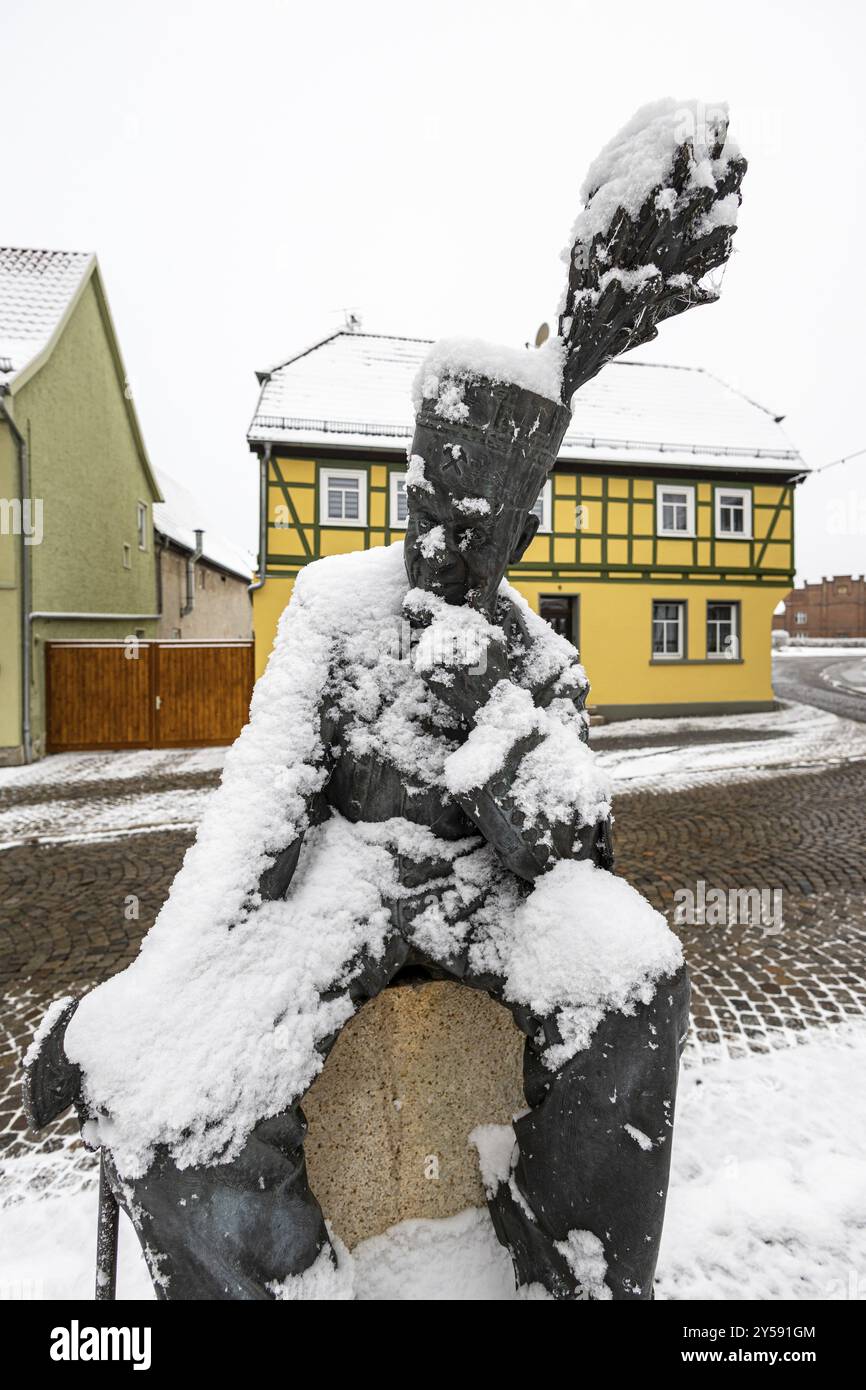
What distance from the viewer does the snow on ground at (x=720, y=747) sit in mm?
8945

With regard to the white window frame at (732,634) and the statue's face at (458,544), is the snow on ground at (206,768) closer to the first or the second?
the white window frame at (732,634)

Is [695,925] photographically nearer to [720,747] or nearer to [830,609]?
[720,747]

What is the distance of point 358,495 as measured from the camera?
13625 mm

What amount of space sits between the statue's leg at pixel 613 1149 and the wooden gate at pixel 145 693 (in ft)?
35.4

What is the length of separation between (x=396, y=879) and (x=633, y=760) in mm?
9031

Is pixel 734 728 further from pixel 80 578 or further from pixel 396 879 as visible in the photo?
pixel 396 879

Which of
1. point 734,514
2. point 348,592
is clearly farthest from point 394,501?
point 348,592

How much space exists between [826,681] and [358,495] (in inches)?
700

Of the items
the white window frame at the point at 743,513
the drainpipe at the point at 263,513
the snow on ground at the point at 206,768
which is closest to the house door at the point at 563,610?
the snow on ground at the point at 206,768

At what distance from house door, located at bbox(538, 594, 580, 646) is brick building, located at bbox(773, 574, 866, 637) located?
135ft

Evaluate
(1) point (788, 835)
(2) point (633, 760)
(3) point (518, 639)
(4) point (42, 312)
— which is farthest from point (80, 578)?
(3) point (518, 639)

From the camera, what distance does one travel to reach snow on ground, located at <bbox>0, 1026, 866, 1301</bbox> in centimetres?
167
